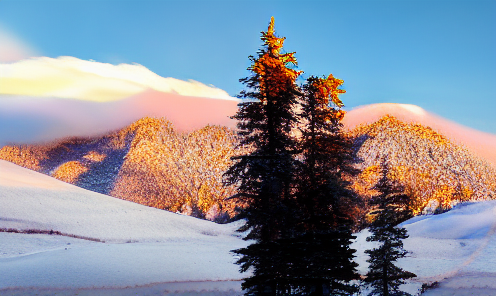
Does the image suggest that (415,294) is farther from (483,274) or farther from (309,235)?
(309,235)

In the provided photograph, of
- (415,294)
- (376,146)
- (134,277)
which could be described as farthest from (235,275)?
(376,146)

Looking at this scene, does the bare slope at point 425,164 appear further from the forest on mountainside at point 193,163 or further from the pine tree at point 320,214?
the pine tree at point 320,214

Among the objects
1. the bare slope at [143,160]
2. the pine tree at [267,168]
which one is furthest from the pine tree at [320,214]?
the bare slope at [143,160]

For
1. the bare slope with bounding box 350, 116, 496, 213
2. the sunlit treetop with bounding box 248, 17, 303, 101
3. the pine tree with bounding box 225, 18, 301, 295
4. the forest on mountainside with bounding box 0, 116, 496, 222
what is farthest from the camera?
the forest on mountainside with bounding box 0, 116, 496, 222

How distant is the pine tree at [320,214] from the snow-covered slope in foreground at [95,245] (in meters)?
5.17

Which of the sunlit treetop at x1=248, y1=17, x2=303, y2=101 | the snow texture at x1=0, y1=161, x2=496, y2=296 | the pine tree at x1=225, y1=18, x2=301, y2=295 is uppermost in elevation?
the sunlit treetop at x1=248, y1=17, x2=303, y2=101

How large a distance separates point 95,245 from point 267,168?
13.6 metres

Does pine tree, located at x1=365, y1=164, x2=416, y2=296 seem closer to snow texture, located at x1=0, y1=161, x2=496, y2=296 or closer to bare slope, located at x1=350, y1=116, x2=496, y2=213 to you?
snow texture, located at x1=0, y1=161, x2=496, y2=296

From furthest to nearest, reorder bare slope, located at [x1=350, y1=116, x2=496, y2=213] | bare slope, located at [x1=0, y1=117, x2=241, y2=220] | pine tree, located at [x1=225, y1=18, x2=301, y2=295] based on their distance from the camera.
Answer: bare slope, located at [x1=0, y1=117, x2=241, y2=220], bare slope, located at [x1=350, y1=116, x2=496, y2=213], pine tree, located at [x1=225, y1=18, x2=301, y2=295]

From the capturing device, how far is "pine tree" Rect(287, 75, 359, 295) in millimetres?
11461

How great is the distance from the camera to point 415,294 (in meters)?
16.3

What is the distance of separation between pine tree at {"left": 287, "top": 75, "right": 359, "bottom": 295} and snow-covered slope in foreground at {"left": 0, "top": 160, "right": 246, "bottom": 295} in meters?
5.17

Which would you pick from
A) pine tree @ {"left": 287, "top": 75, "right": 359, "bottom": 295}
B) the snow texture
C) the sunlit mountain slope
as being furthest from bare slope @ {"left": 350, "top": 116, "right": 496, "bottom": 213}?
pine tree @ {"left": 287, "top": 75, "right": 359, "bottom": 295}

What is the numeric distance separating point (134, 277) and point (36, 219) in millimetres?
14037
